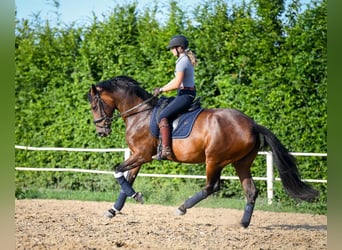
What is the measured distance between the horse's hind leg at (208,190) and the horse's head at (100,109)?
115cm

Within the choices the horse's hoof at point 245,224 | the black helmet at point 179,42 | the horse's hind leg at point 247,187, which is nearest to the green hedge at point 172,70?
the horse's hind leg at point 247,187

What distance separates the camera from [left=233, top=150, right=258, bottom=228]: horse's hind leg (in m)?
5.93

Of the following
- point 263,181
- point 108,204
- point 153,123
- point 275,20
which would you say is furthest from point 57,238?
point 275,20

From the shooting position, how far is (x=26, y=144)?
9.56m

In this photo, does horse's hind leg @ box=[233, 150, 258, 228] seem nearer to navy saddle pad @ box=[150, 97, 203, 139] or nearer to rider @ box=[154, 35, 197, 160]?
navy saddle pad @ box=[150, 97, 203, 139]

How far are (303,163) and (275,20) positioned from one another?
184 centimetres

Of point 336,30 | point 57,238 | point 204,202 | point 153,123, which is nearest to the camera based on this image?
point 336,30

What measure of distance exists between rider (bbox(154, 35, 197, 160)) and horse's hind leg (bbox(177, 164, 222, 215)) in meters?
0.46

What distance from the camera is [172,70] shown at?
843 cm

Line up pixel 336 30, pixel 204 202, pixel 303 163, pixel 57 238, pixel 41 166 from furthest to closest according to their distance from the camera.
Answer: pixel 41 166, pixel 204 202, pixel 303 163, pixel 57 238, pixel 336 30

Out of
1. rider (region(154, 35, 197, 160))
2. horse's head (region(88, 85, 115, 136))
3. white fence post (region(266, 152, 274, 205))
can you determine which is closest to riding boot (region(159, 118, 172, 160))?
rider (region(154, 35, 197, 160))

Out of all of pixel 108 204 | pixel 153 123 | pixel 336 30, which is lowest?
pixel 108 204

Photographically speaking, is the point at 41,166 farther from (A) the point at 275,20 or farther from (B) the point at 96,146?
(A) the point at 275,20

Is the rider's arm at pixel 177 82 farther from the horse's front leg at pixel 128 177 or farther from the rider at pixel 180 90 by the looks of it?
the horse's front leg at pixel 128 177
